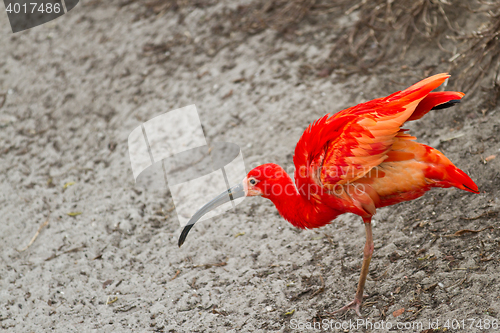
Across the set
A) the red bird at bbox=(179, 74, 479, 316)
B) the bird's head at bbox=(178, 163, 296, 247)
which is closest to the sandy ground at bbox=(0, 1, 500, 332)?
the red bird at bbox=(179, 74, 479, 316)

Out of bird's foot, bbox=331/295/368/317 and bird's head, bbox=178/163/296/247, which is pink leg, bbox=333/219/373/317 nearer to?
bird's foot, bbox=331/295/368/317

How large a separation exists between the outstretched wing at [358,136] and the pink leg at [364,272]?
→ 465 millimetres

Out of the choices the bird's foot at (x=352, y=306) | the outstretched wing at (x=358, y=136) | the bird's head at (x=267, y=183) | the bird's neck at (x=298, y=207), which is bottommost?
the bird's foot at (x=352, y=306)

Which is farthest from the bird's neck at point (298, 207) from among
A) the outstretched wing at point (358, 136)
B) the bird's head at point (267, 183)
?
the outstretched wing at point (358, 136)

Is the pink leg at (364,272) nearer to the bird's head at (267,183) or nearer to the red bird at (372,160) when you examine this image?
the red bird at (372,160)

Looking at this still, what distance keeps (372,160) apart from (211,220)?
2.09 metres

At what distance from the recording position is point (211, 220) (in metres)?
4.53

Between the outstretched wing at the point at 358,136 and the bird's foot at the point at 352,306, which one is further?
the bird's foot at the point at 352,306

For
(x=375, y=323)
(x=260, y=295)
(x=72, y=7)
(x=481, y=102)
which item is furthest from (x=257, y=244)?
(x=72, y=7)

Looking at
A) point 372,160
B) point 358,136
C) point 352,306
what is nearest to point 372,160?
point 372,160

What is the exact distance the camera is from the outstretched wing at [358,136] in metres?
2.88

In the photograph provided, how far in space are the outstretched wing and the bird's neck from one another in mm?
211

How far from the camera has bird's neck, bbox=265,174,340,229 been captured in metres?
3.27

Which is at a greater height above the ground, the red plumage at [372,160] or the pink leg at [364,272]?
the red plumage at [372,160]
